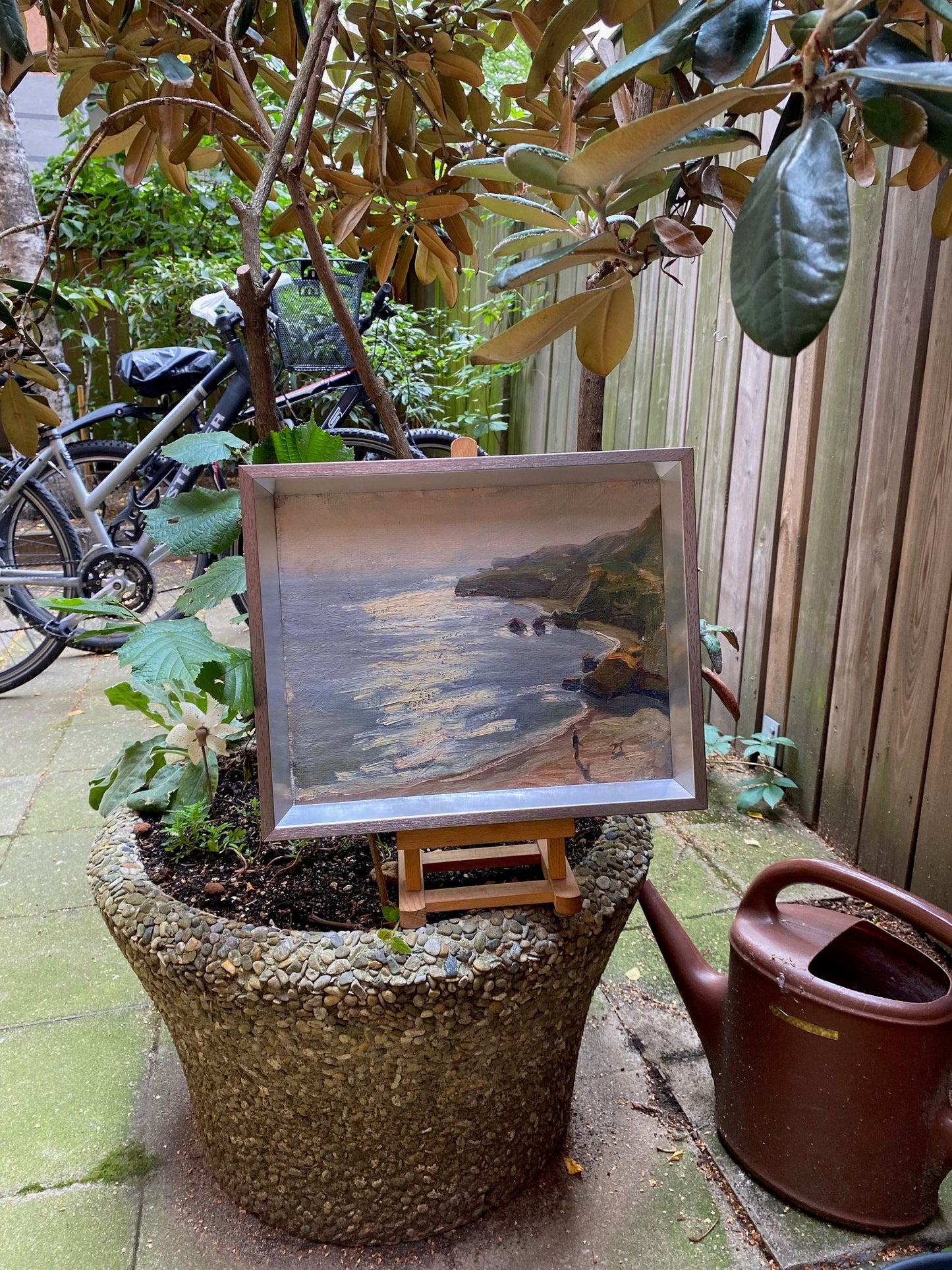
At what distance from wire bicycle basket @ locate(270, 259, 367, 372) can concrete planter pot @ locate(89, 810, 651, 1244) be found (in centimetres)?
230

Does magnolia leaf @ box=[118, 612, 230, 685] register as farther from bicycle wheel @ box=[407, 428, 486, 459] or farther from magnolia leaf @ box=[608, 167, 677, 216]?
bicycle wheel @ box=[407, 428, 486, 459]

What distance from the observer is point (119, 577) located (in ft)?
9.11

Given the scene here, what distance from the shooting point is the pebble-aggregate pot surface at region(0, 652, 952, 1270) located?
0.99 meters

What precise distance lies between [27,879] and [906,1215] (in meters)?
1.69

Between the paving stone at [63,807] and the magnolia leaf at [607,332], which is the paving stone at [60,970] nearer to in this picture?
the paving stone at [63,807]

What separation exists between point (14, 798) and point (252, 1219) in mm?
1454

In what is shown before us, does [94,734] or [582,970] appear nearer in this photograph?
[582,970]

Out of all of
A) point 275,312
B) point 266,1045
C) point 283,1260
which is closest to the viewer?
point 266,1045

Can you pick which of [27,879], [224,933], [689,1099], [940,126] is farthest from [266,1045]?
[27,879]

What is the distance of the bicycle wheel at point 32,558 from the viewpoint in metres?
2.73

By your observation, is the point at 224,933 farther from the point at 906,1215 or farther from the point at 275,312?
the point at 275,312

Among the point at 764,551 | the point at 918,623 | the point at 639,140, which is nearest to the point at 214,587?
the point at 639,140

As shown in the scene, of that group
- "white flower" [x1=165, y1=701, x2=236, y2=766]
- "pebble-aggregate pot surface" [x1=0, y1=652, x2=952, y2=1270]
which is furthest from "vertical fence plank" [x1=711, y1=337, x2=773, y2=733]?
"white flower" [x1=165, y1=701, x2=236, y2=766]

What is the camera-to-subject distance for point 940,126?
0.48 m
